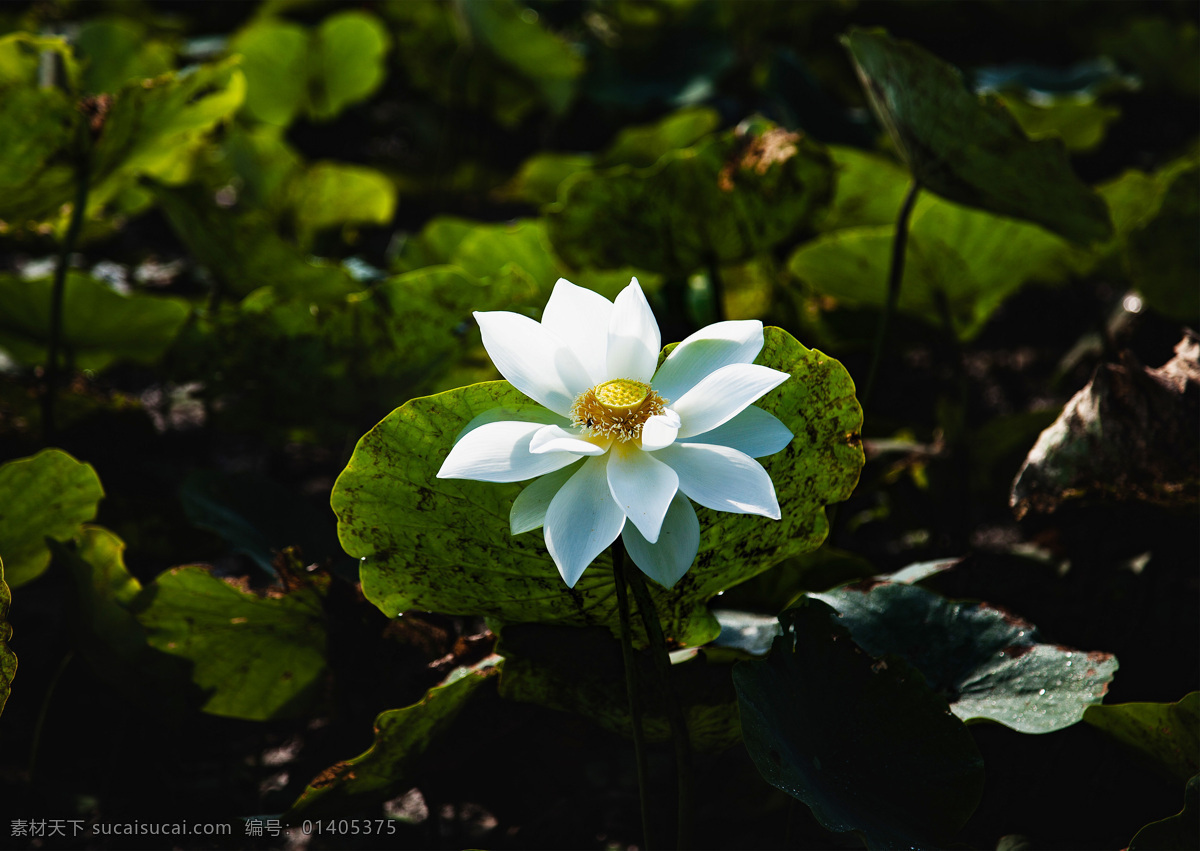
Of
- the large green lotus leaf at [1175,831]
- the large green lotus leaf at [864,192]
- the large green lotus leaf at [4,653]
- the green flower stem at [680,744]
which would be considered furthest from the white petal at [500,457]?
the large green lotus leaf at [864,192]

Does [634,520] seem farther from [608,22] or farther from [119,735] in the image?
[608,22]

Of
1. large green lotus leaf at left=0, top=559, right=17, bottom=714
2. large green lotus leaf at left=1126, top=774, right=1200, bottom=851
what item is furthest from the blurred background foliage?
large green lotus leaf at left=1126, top=774, right=1200, bottom=851

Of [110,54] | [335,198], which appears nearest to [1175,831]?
[335,198]

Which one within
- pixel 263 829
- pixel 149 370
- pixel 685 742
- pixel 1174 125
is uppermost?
pixel 1174 125

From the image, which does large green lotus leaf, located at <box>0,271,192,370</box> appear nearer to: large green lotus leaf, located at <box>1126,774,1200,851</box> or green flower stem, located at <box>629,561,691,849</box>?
green flower stem, located at <box>629,561,691,849</box>

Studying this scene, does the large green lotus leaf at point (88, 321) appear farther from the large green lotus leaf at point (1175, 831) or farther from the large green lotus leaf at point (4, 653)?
the large green lotus leaf at point (1175, 831)

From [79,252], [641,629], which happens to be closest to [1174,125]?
[641,629]

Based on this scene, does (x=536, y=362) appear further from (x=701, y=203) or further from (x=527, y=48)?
(x=527, y=48)

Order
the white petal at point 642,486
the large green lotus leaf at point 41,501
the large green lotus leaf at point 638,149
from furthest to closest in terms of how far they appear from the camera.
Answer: the large green lotus leaf at point 638,149 < the large green lotus leaf at point 41,501 < the white petal at point 642,486
